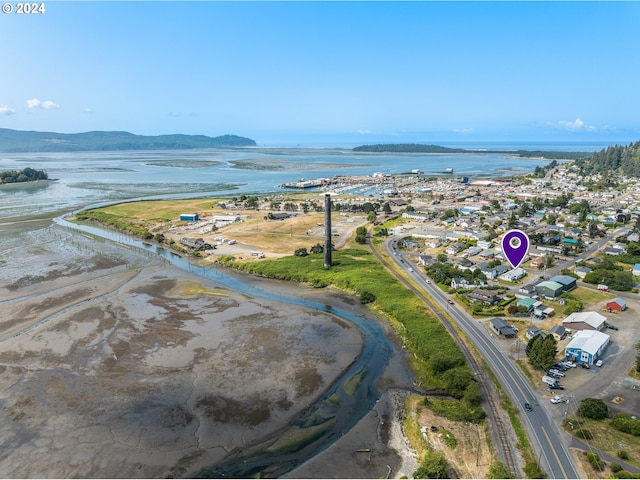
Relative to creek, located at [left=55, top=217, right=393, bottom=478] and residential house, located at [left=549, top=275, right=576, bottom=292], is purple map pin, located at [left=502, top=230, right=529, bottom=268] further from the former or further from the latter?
creek, located at [left=55, top=217, right=393, bottom=478]

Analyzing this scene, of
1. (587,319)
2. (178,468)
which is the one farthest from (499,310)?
(178,468)

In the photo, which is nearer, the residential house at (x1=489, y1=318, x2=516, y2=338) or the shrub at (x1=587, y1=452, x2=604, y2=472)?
the shrub at (x1=587, y1=452, x2=604, y2=472)

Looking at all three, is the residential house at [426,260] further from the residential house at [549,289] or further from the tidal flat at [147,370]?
the tidal flat at [147,370]

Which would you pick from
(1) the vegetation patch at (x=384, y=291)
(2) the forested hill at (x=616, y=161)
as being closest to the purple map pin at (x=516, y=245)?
(1) the vegetation patch at (x=384, y=291)

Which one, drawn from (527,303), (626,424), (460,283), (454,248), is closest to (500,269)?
(460,283)

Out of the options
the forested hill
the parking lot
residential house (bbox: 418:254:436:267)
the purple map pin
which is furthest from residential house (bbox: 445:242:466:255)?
the forested hill

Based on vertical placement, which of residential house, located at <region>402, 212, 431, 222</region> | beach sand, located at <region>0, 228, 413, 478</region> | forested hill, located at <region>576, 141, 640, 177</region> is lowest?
beach sand, located at <region>0, 228, 413, 478</region>
